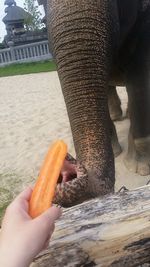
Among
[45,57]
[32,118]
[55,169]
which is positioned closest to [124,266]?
[55,169]

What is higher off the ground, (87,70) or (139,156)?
(87,70)

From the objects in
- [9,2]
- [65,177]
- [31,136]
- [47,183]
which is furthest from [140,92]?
[9,2]

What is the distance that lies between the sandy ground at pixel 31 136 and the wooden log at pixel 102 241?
166cm

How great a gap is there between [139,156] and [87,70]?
1538 millimetres

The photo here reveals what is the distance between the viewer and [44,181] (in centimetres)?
109

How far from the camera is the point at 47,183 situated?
109cm

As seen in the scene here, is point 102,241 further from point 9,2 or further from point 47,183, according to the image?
point 9,2

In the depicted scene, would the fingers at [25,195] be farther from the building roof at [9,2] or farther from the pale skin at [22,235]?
the building roof at [9,2]

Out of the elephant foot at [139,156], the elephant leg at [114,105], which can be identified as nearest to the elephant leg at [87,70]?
the elephant foot at [139,156]

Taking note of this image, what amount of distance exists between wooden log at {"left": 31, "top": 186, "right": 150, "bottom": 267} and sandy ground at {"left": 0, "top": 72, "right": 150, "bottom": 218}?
166 centimetres

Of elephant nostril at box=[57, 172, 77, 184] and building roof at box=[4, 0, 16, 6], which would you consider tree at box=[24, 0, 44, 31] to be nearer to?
building roof at box=[4, 0, 16, 6]

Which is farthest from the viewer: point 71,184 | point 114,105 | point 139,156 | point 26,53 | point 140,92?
point 26,53

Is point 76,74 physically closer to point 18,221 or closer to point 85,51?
point 85,51

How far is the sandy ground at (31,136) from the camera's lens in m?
3.59
